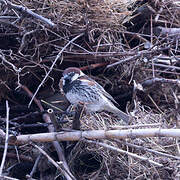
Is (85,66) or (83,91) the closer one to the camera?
(83,91)

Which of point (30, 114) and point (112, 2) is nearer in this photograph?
point (30, 114)

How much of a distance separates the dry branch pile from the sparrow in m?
0.08

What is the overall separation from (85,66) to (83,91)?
29 centimetres

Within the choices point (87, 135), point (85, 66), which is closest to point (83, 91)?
point (85, 66)

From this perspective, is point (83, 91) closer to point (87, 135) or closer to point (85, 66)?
point (85, 66)

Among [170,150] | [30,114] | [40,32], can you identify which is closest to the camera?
[170,150]

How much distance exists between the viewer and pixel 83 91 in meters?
2.88

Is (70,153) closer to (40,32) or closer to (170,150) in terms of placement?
(170,150)

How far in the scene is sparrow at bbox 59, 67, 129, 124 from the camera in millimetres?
2850

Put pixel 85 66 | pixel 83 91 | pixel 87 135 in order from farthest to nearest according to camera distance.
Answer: pixel 85 66, pixel 83 91, pixel 87 135

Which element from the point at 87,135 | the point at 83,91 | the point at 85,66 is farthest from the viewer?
the point at 85,66

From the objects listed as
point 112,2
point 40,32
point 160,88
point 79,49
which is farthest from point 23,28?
point 160,88

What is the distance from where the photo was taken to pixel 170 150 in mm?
2607

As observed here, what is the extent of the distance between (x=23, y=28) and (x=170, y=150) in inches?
49.0
